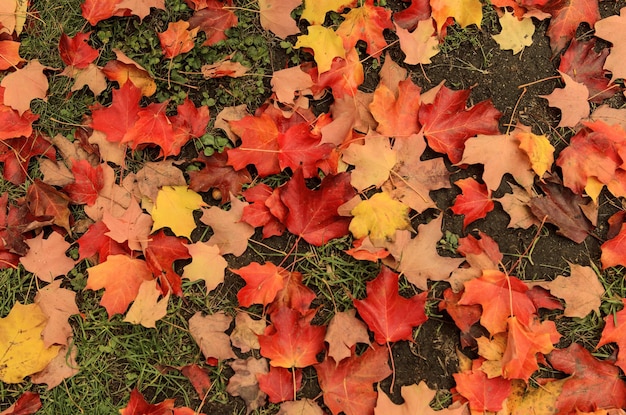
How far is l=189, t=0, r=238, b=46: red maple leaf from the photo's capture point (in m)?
2.50

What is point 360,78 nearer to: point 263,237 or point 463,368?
point 263,237

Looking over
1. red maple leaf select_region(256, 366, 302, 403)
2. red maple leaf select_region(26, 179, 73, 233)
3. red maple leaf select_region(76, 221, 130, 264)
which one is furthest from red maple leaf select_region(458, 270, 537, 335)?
red maple leaf select_region(26, 179, 73, 233)

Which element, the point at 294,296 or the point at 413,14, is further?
the point at 413,14

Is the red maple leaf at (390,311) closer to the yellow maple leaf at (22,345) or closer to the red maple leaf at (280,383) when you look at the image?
the red maple leaf at (280,383)

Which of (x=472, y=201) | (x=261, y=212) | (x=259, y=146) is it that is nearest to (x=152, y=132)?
(x=259, y=146)

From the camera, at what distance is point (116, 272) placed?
224cm

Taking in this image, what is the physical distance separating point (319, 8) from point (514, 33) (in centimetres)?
85

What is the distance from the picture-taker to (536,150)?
2326 mm

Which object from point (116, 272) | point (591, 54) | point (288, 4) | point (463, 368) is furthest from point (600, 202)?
point (116, 272)

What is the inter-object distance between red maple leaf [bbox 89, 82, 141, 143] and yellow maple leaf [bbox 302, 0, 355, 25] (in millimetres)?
780

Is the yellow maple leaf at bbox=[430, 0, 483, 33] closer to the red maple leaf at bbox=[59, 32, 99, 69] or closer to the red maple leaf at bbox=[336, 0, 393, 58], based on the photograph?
the red maple leaf at bbox=[336, 0, 393, 58]

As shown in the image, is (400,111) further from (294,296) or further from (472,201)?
(294,296)

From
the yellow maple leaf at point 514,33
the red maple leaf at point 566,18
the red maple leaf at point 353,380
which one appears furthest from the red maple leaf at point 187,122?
the red maple leaf at point 566,18

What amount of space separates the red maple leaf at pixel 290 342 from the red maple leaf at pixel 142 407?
411mm
